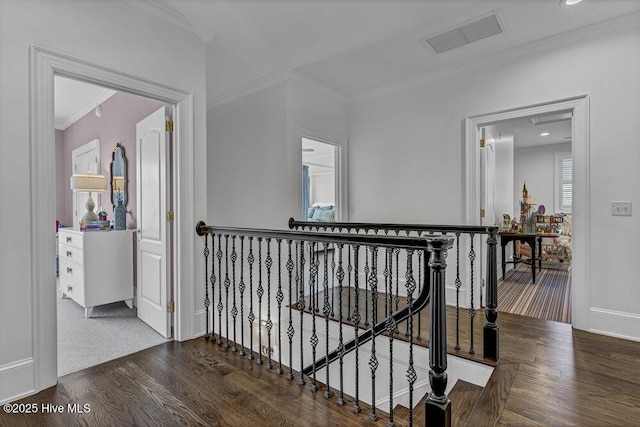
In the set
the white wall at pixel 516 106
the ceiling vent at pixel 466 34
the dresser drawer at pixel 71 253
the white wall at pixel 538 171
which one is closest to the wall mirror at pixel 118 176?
the dresser drawer at pixel 71 253

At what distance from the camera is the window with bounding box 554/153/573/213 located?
7.00 meters

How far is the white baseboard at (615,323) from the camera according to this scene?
2.59 meters

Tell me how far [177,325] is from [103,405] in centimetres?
87

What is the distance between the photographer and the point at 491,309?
2186 millimetres

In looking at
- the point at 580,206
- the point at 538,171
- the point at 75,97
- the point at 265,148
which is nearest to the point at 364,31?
the point at 265,148

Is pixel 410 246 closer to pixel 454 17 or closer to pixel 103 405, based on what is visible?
pixel 103 405

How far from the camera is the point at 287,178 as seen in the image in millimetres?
3639

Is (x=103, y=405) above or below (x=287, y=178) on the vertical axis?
below

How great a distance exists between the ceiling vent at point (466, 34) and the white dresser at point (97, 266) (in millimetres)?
3714

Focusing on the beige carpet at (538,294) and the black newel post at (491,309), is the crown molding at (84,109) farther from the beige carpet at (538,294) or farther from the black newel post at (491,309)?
the beige carpet at (538,294)

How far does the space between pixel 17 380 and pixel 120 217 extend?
82.8 inches

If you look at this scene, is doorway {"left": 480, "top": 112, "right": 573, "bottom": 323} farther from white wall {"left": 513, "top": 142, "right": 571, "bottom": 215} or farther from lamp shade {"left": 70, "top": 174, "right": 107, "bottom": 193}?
lamp shade {"left": 70, "top": 174, "right": 107, "bottom": 193}

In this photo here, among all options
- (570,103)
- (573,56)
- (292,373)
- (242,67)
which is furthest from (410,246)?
(242,67)

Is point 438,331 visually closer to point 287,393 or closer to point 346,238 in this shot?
point 346,238
